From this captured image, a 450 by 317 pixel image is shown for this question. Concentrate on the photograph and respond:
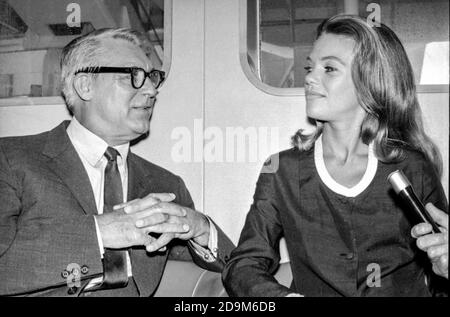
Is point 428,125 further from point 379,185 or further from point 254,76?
point 254,76

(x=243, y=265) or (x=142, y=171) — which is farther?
(x=142, y=171)

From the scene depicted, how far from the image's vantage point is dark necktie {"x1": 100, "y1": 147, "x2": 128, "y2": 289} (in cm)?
141

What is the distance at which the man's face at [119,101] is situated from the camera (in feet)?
5.05

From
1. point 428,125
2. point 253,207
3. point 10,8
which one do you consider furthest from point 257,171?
point 10,8

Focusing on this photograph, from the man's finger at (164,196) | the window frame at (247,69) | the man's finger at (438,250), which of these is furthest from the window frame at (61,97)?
the man's finger at (438,250)

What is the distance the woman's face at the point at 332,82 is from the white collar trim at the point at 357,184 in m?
0.11

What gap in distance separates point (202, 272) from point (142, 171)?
1.17 ft

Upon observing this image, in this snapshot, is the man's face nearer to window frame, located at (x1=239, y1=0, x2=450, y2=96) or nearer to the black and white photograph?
the black and white photograph

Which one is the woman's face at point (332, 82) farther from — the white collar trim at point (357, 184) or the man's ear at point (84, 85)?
the man's ear at point (84, 85)

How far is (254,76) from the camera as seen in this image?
1506 mm

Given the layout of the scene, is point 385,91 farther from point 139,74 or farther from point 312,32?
point 139,74

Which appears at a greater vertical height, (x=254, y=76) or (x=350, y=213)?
(x=254, y=76)

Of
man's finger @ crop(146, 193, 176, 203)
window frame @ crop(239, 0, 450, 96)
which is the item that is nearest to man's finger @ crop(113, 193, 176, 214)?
man's finger @ crop(146, 193, 176, 203)

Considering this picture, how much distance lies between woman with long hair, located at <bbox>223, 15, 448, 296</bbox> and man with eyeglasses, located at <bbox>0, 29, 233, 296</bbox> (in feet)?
0.66
